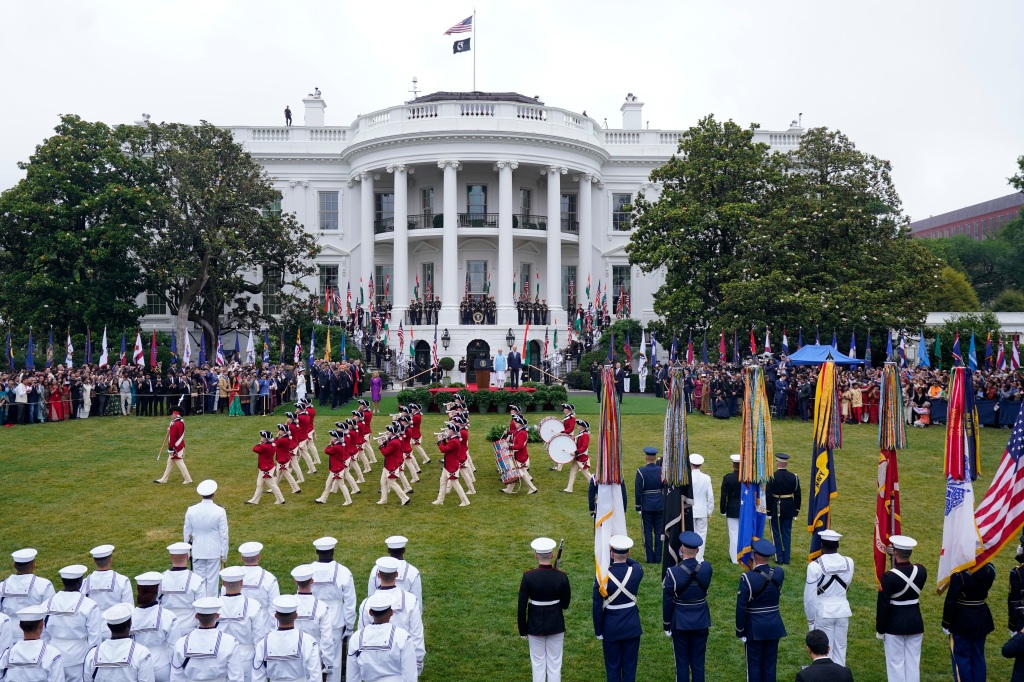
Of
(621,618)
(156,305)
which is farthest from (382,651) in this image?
(156,305)

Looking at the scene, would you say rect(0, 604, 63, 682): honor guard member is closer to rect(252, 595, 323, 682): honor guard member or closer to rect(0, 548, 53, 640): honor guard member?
rect(0, 548, 53, 640): honor guard member

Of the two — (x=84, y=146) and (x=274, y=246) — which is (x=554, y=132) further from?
(x=84, y=146)

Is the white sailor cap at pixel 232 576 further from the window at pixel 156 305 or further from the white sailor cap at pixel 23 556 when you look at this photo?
the window at pixel 156 305

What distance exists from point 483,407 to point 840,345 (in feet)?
55.0

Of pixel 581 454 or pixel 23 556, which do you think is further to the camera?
pixel 581 454

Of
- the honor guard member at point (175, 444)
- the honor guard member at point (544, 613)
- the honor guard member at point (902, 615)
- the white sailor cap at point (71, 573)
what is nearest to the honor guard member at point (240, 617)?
the white sailor cap at point (71, 573)

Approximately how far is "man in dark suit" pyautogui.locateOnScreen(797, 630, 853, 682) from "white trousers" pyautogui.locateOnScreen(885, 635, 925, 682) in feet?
7.81

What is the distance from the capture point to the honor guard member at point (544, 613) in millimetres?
7875

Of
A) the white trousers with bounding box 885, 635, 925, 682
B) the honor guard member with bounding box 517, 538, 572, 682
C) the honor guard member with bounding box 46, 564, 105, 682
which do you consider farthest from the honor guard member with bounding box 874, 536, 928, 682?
the honor guard member with bounding box 46, 564, 105, 682

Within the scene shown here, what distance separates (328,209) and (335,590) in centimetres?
4029

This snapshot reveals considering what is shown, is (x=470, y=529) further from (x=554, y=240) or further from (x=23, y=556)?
(x=554, y=240)

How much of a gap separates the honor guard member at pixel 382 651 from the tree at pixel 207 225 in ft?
101

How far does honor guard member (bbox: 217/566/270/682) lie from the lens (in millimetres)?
7180

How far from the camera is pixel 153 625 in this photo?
7.07 meters
